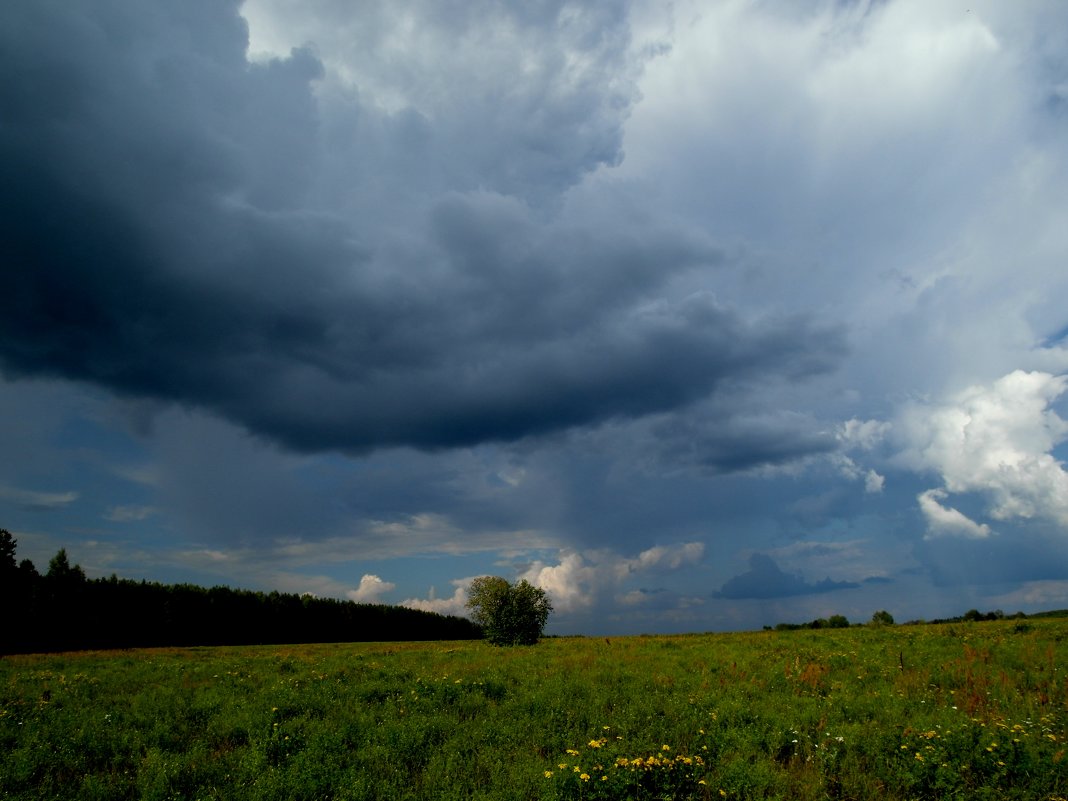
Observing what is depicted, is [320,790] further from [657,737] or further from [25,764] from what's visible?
[657,737]

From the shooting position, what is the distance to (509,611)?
50312 millimetres

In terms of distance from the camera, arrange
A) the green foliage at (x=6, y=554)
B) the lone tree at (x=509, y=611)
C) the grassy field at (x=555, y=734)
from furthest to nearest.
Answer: the green foliage at (x=6, y=554) → the lone tree at (x=509, y=611) → the grassy field at (x=555, y=734)

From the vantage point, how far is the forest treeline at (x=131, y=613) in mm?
77625

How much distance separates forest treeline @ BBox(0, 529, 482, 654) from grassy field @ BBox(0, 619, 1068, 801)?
7189cm

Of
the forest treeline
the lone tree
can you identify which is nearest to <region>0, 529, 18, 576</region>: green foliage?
the forest treeline

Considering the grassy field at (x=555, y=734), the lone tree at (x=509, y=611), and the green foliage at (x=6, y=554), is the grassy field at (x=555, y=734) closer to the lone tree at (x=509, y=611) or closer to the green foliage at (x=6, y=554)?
the lone tree at (x=509, y=611)

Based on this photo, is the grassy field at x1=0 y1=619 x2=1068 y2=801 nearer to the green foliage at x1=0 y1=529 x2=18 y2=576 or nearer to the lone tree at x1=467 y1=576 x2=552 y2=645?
the lone tree at x1=467 y1=576 x2=552 y2=645

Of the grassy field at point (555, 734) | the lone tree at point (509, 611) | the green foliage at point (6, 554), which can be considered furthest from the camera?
the green foliage at point (6, 554)

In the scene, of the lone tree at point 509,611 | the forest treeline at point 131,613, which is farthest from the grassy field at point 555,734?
the forest treeline at point 131,613

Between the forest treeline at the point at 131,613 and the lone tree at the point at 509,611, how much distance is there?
183ft

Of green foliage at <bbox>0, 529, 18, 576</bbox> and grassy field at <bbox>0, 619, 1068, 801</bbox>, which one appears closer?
grassy field at <bbox>0, 619, 1068, 801</bbox>

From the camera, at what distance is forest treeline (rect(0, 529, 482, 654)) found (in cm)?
7762

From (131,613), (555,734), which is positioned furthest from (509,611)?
(131,613)

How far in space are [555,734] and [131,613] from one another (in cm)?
9907
